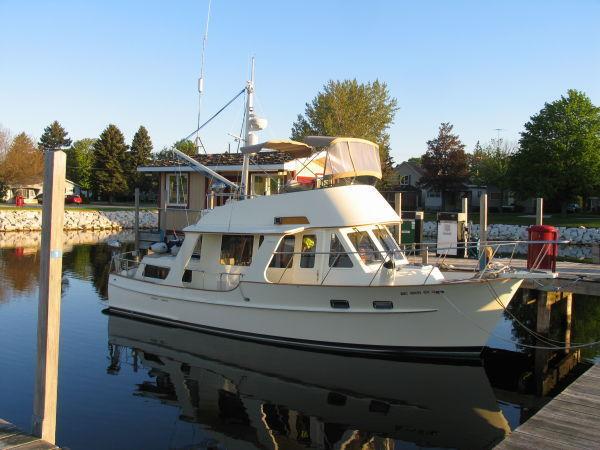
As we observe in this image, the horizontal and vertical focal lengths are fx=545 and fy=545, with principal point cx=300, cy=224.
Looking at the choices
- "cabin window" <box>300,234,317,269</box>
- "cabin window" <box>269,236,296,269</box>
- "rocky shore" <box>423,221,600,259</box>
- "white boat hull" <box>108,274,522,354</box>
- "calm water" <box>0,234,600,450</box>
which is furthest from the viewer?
"rocky shore" <box>423,221,600,259</box>

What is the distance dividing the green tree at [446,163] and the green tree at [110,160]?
3687 cm

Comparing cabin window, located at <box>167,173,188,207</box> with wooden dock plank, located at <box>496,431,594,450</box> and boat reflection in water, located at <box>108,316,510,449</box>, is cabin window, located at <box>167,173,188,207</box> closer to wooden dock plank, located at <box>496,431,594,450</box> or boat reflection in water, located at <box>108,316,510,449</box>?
boat reflection in water, located at <box>108,316,510,449</box>

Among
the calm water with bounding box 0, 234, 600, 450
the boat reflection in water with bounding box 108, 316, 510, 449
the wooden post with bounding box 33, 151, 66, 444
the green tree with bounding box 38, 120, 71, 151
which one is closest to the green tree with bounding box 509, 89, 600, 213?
the calm water with bounding box 0, 234, 600, 450

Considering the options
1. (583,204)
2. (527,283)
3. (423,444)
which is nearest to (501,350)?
(527,283)

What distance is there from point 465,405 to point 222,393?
428 cm

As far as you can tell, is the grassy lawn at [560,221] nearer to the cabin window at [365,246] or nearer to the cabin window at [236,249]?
the cabin window at [365,246]

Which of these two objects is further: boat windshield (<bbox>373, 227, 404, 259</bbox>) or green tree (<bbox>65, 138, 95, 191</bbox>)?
green tree (<bbox>65, 138, 95, 191</bbox>)

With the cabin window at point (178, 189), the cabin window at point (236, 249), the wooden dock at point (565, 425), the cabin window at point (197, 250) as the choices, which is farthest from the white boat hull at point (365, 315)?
the cabin window at point (178, 189)

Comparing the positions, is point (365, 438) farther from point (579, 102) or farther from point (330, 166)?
point (579, 102)

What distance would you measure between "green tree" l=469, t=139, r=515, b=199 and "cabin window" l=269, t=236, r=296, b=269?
43108 millimetres

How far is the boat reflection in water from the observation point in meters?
8.20

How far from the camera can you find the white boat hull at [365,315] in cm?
1080

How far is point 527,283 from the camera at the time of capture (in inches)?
531

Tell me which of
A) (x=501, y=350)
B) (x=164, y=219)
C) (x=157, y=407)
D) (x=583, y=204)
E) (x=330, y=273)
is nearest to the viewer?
(x=157, y=407)
